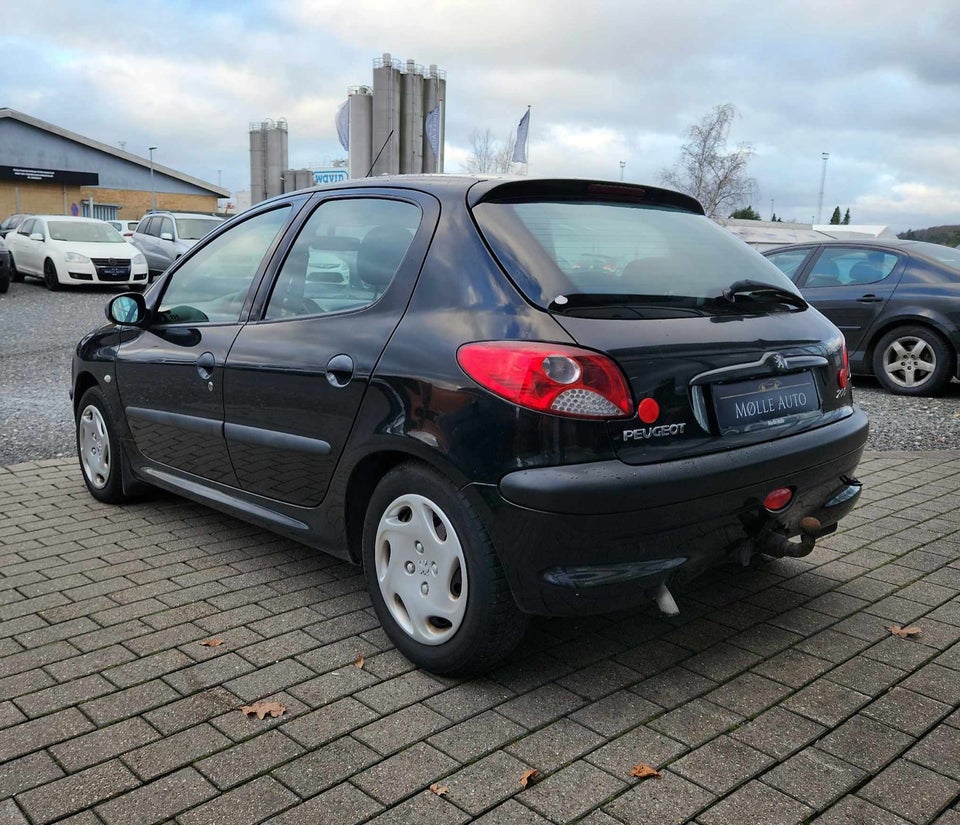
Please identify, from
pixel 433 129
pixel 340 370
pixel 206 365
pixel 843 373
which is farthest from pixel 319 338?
pixel 433 129

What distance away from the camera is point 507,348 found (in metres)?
2.80

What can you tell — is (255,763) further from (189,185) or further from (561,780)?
(189,185)

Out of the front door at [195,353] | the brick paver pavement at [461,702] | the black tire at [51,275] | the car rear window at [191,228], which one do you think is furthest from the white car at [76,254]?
the brick paver pavement at [461,702]

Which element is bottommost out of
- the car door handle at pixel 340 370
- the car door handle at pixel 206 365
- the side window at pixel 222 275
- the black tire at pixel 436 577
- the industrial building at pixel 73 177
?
the black tire at pixel 436 577

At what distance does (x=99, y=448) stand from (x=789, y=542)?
374 cm

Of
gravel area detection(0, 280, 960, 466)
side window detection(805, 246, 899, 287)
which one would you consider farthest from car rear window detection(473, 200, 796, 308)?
side window detection(805, 246, 899, 287)

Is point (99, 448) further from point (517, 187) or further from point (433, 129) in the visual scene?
point (433, 129)

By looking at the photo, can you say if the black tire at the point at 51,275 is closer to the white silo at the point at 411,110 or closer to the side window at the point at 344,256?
the side window at the point at 344,256

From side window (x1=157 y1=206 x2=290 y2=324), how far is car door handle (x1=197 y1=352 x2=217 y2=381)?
0.58ft

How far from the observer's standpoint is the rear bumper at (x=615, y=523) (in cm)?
267

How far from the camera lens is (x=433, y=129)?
1827 inches

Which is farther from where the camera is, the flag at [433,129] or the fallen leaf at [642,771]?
the flag at [433,129]

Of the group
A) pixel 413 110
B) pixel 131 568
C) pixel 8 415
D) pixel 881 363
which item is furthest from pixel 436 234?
pixel 413 110

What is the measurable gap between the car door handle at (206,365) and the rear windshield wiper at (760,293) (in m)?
2.17
